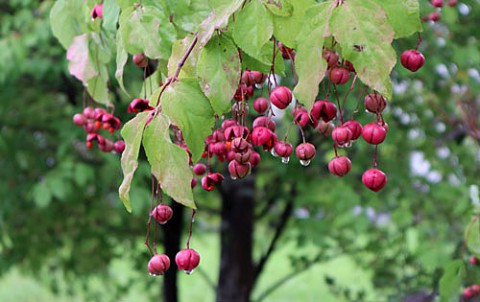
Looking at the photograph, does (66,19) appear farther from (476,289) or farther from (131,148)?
(476,289)

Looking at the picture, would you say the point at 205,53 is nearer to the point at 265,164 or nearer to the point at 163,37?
the point at 163,37

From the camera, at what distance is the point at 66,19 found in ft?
6.59

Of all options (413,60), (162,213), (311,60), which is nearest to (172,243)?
(162,213)

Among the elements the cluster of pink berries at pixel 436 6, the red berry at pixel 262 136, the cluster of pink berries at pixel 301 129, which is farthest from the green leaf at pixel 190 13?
the cluster of pink berries at pixel 436 6

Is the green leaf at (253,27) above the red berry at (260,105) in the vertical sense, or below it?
above

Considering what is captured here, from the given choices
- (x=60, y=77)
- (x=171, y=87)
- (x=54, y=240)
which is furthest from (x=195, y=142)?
(x=54, y=240)

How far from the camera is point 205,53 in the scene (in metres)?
1.32

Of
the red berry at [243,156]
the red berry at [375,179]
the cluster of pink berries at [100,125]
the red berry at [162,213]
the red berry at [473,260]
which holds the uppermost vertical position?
the red berry at [243,156]

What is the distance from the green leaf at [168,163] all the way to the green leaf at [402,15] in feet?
1.56

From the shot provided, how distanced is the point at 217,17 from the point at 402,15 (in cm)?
36

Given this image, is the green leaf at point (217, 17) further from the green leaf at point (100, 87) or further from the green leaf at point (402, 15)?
the green leaf at point (100, 87)

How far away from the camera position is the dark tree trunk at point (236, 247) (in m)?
4.87

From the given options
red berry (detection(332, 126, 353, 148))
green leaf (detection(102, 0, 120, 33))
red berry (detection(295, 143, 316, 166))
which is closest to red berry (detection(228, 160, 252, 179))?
red berry (detection(295, 143, 316, 166))

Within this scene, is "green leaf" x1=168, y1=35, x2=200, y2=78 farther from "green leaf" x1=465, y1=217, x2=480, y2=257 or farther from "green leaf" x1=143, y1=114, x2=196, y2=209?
"green leaf" x1=465, y1=217, x2=480, y2=257
